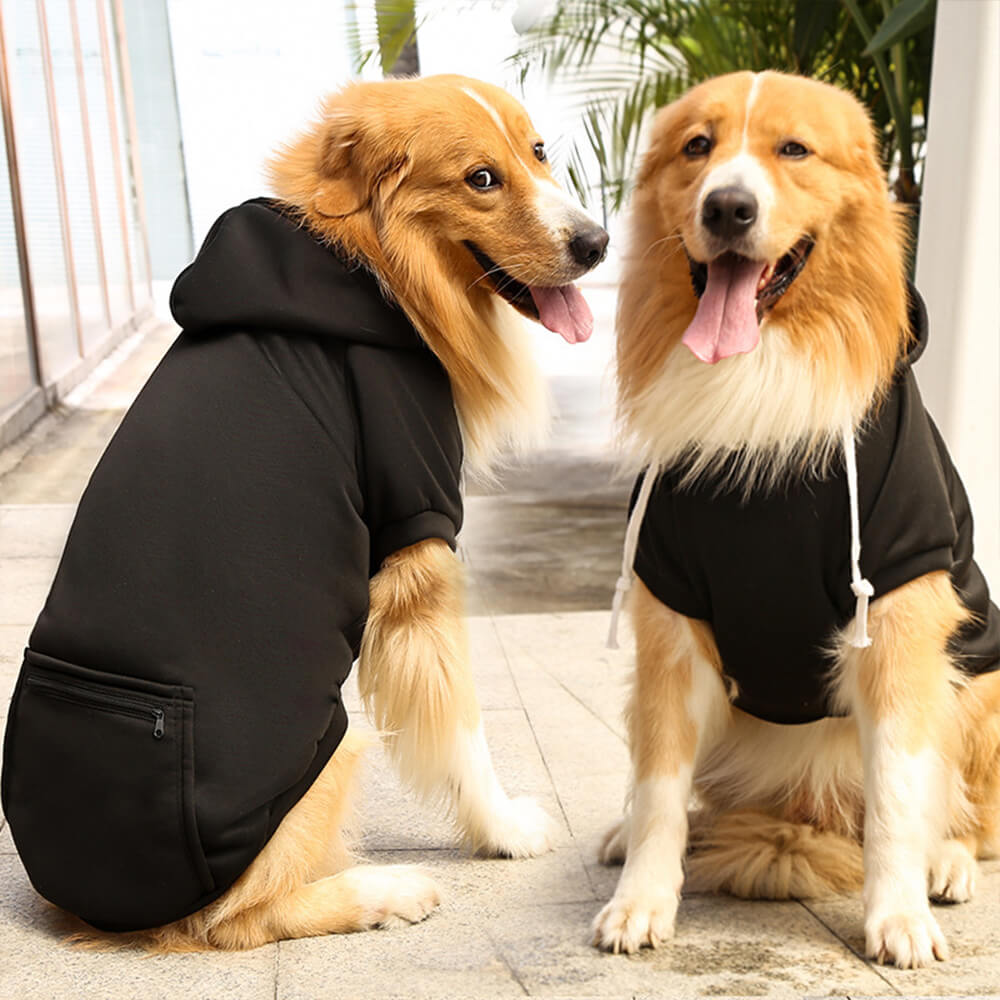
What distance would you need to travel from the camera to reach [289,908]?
1834 millimetres

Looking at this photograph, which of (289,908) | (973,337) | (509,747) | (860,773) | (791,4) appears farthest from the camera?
(791,4)

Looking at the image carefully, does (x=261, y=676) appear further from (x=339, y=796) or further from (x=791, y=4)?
(x=791, y=4)

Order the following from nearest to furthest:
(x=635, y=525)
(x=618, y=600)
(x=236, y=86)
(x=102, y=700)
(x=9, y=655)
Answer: (x=102, y=700), (x=635, y=525), (x=618, y=600), (x=9, y=655), (x=236, y=86)

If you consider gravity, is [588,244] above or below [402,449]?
above

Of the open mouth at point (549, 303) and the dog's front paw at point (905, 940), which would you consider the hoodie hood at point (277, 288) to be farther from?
the dog's front paw at point (905, 940)

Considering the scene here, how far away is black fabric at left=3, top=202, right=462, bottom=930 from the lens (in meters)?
1.67

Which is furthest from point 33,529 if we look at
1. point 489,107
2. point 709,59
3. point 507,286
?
point 709,59

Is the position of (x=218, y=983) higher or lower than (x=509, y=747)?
higher

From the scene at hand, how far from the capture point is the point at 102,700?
1671mm

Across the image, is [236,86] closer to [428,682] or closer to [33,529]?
[33,529]

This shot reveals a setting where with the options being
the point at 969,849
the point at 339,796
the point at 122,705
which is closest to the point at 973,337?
the point at 969,849

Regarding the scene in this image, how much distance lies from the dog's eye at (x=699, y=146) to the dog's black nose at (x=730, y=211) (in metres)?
0.15

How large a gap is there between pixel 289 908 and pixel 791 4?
14.0ft

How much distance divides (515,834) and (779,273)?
109 cm
